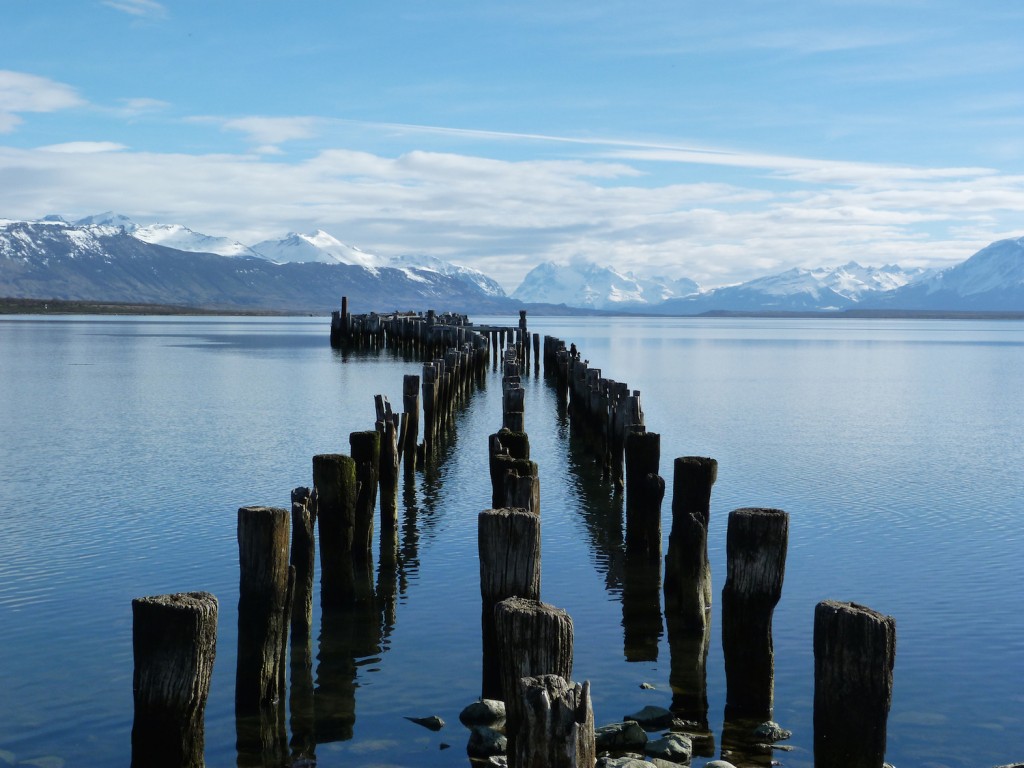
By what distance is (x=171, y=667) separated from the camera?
6477 mm

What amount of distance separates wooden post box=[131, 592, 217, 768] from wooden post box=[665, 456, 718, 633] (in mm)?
5069

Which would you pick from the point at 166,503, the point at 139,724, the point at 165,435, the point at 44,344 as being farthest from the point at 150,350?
the point at 139,724

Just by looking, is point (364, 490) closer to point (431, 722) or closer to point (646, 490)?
point (646, 490)

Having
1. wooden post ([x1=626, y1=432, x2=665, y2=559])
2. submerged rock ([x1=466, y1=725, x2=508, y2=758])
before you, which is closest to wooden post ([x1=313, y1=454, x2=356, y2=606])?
submerged rock ([x1=466, y1=725, x2=508, y2=758])

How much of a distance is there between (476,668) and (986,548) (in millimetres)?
8284

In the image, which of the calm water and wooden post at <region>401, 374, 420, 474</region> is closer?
the calm water

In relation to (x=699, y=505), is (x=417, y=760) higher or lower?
lower

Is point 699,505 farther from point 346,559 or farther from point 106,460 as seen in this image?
point 106,460

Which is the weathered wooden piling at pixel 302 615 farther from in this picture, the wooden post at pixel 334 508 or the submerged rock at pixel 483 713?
the submerged rock at pixel 483 713

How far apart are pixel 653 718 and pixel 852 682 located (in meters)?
2.16

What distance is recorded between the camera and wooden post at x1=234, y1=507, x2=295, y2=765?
805 centimetres

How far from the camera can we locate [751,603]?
27.2ft

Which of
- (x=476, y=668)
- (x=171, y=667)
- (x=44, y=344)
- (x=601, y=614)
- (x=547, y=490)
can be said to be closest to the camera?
(x=171, y=667)

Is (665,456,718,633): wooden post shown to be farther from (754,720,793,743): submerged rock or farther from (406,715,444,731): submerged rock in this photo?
(406,715,444,731): submerged rock
